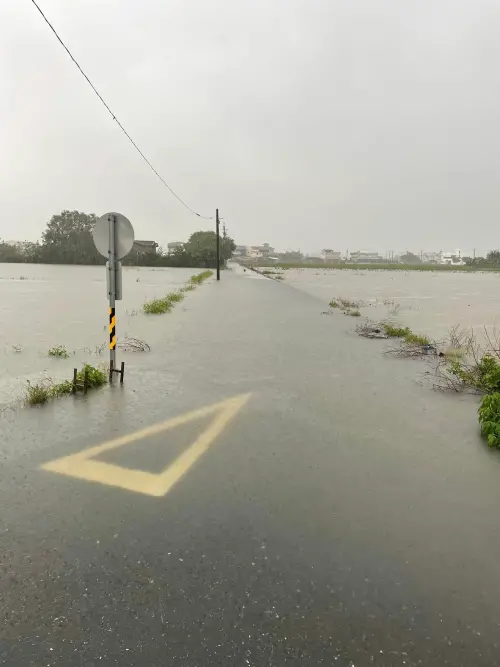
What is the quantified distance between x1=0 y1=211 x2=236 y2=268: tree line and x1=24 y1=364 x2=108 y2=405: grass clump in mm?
101064

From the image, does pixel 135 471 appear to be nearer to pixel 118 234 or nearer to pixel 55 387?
pixel 55 387

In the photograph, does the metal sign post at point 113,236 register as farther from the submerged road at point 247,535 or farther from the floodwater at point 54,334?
the floodwater at point 54,334

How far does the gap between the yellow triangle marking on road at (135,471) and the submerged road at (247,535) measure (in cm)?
2

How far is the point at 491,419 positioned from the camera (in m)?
6.09

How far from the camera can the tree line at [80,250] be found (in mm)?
111000

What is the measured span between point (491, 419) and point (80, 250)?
120748mm

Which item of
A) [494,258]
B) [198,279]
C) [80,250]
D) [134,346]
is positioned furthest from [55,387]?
[494,258]

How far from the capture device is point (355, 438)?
5.73 meters

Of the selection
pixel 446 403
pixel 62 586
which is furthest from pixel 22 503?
pixel 446 403

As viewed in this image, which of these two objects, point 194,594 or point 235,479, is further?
point 235,479

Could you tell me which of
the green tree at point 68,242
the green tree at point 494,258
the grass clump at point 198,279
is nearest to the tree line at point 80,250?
the green tree at point 68,242

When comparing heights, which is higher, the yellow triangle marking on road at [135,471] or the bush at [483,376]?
the bush at [483,376]

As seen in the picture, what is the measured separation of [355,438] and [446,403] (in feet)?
8.51

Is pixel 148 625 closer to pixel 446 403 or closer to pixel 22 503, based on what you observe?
pixel 22 503
